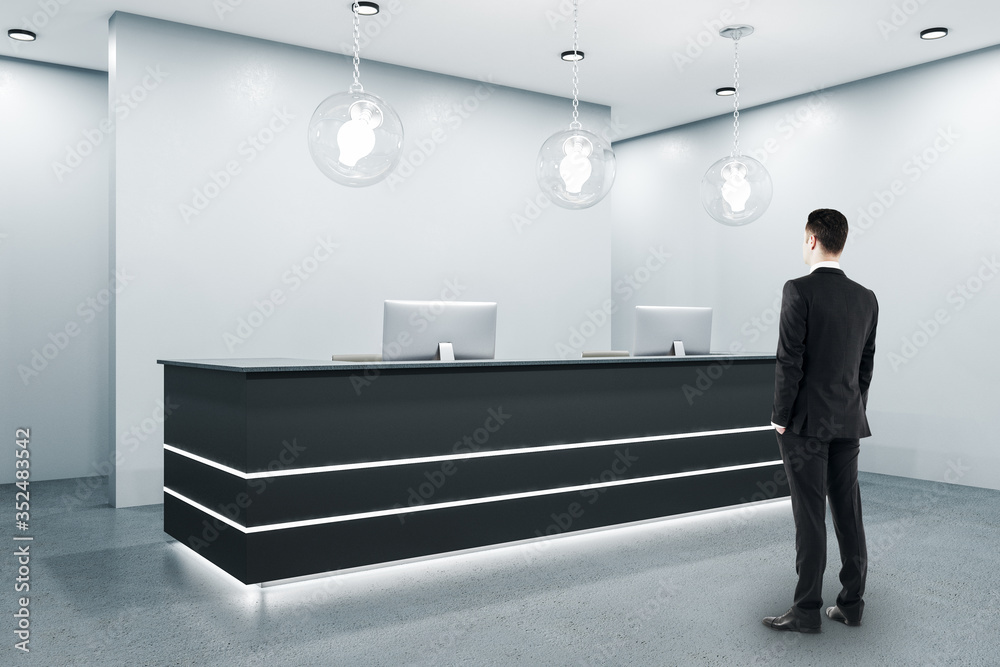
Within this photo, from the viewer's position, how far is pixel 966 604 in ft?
11.5

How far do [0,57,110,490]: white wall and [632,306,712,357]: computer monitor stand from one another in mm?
4305

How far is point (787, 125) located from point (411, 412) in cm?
534

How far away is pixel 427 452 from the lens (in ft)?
13.2

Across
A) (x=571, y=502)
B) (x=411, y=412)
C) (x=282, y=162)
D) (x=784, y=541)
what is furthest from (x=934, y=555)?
(x=282, y=162)

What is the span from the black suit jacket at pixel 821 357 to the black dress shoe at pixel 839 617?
757 millimetres

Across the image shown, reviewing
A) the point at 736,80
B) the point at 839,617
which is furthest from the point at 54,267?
the point at 839,617

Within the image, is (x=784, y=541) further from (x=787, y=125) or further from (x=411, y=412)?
(x=787, y=125)

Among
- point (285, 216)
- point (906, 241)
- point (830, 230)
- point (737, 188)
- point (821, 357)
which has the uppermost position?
point (737, 188)

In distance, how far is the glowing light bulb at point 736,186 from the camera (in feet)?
18.7

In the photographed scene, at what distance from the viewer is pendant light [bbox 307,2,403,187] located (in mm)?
4277

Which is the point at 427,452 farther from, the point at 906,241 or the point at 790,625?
the point at 906,241

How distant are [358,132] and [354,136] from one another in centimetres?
3

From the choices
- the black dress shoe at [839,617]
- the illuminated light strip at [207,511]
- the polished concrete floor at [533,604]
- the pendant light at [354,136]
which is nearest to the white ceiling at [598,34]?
the pendant light at [354,136]

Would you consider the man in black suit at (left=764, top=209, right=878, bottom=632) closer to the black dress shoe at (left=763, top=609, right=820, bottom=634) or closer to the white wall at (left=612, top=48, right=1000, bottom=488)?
the black dress shoe at (left=763, top=609, right=820, bottom=634)
